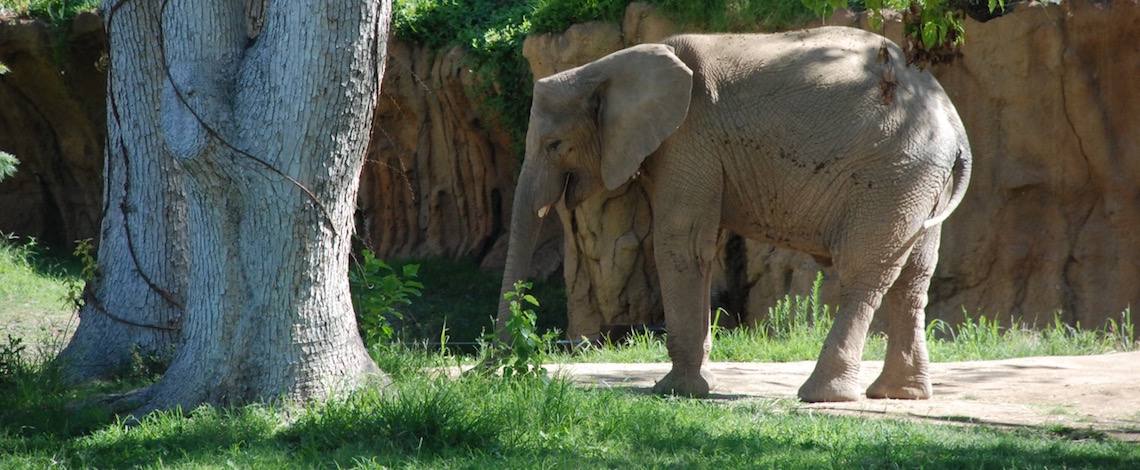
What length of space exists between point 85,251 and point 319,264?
261 centimetres

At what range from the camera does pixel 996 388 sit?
817 centimetres

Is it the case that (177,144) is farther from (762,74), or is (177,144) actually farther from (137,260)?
(762,74)

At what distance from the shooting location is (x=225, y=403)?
6137 millimetres

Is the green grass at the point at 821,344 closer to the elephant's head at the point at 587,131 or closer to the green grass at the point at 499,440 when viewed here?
the elephant's head at the point at 587,131

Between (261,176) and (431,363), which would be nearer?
(261,176)

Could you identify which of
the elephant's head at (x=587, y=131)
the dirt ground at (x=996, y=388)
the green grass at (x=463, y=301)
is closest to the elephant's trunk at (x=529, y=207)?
the elephant's head at (x=587, y=131)

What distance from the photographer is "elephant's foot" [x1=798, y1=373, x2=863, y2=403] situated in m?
7.50

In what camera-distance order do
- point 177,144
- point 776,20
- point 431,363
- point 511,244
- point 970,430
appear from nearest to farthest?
1. point 177,144
2. point 970,430
3. point 431,363
4. point 511,244
5. point 776,20

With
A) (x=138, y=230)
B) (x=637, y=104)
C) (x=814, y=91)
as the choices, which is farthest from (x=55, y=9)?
(x=814, y=91)

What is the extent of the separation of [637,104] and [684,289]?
1.21 m

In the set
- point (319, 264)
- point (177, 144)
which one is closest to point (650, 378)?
point (319, 264)

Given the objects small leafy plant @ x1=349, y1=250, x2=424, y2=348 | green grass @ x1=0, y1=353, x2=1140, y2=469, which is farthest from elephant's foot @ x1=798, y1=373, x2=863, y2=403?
small leafy plant @ x1=349, y1=250, x2=424, y2=348

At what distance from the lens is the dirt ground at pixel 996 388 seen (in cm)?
702

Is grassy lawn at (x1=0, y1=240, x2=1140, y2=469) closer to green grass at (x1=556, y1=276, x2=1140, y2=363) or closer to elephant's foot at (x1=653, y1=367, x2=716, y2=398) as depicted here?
elephant's foot at (x1=653, y1=367, x2=716, y2=398)
